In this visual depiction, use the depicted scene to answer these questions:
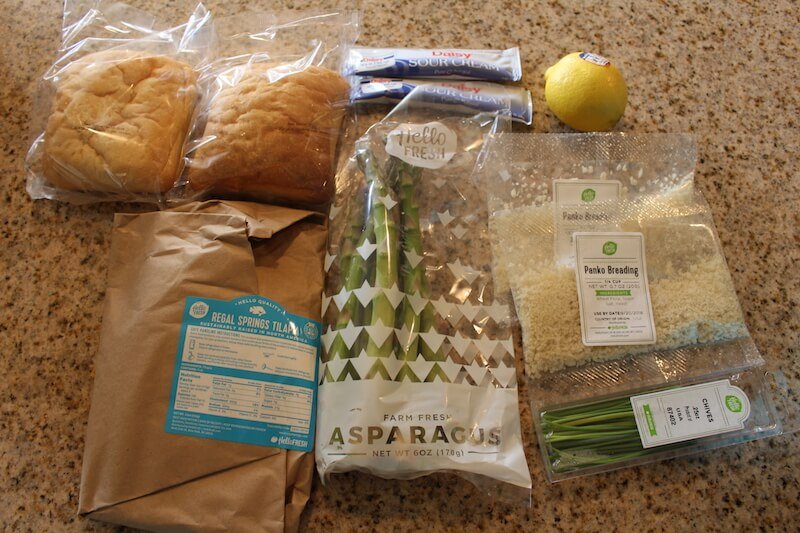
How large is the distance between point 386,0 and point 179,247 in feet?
1.94

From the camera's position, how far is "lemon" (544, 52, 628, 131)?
86 cm

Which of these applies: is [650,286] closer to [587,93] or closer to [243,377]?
[587,93]

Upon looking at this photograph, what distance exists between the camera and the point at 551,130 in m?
0.94

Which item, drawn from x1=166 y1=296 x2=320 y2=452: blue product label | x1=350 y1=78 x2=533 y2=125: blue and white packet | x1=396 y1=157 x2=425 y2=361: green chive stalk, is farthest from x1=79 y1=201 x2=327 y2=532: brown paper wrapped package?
x1=350 y1=78 x2=533 y2=125: blue and white packet

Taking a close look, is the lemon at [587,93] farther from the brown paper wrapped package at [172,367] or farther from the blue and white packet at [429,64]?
the brown paper wrapped package at [172,367]

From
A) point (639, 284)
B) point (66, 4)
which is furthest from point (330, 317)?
point (66, 4)

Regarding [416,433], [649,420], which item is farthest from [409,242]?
[649,420]

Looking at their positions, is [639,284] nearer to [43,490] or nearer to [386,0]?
[386,0]

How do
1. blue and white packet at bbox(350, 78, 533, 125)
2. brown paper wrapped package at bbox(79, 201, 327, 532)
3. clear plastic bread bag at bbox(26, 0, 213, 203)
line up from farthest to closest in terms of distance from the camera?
blue and white packet at bbox(350, 78, 533, 125), clear plastic bread bag at bbox(26, 0, 213, 203), brown paper wrapped package at bbox(79, 201, 327, 532)

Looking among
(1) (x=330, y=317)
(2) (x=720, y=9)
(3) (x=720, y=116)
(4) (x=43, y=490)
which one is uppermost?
(2) (x=720, y=9)

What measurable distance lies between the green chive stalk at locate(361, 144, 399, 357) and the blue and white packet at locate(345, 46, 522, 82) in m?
0.18

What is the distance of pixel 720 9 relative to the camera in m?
1.06

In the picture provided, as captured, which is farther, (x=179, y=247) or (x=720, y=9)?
(x=720, y=9)

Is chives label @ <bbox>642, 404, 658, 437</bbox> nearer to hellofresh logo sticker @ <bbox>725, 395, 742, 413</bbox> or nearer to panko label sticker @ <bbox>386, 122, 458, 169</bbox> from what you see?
hellofresh logo sticker @ <bbox>725, 395, 742, 413</bbox>
